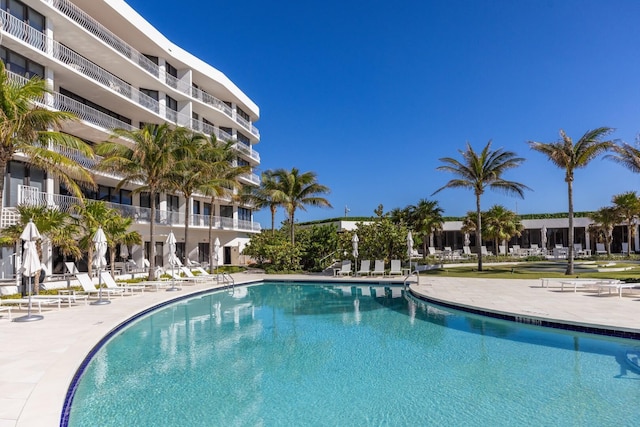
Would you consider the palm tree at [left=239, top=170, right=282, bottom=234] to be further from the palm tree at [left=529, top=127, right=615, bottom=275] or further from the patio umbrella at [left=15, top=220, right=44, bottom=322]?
the patio umbrella at [left=15, top=220, right=44, bottom=322]

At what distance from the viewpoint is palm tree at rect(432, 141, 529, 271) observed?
2359 centimetres

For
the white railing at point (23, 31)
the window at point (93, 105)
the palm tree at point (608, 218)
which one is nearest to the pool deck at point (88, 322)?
the white railing at point (23, 31)

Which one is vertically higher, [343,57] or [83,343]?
[343,57]

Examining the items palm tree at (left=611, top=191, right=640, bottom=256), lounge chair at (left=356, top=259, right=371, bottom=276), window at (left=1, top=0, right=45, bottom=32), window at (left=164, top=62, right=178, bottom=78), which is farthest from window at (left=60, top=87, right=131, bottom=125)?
palm tree at (left=611, top=191, right=640, bottom=256)

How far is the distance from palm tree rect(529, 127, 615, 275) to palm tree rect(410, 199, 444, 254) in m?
13.6

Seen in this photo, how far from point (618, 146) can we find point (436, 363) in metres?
16.4

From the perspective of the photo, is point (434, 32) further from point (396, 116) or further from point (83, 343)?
point (83, 343)

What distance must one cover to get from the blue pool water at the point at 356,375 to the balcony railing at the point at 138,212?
10.0 m

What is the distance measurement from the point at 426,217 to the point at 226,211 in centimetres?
1649

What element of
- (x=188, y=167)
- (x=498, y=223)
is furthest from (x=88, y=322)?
(x=498, y=223)

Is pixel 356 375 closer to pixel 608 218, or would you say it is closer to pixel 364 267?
pixel 364 267

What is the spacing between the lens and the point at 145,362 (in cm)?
799

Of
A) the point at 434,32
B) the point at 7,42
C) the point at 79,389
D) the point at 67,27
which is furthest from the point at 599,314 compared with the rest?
the point at 67,27

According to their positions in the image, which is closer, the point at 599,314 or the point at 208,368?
the point at 208,368
